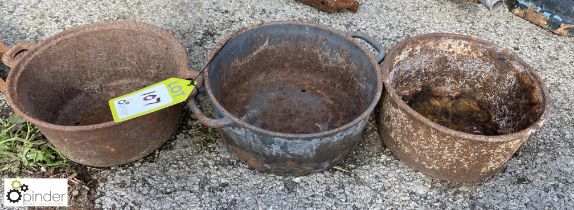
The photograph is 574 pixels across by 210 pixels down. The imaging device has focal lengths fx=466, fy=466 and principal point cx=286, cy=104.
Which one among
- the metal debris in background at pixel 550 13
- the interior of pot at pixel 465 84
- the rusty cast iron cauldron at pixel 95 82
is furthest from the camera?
the metal debris in background at pixel 550 13

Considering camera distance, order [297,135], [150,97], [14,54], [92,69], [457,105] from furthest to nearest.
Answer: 1. [457,105]
2. [92,69]
3. [14,54]
4. [150,97]
5. [297,135]

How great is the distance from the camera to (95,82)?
3.09 metres

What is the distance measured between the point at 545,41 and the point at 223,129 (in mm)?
2839

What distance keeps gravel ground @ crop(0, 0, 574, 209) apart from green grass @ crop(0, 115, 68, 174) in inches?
12.9

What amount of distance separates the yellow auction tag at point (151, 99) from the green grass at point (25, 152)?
0.73m

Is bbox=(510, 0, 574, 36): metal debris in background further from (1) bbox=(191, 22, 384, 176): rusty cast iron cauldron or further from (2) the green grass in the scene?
(2) the green grass

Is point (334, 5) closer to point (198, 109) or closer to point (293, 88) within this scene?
point (293, 88)

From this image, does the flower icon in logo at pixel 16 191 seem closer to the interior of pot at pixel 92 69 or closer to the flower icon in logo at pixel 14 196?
the flower icon in logo at pixel 14 196

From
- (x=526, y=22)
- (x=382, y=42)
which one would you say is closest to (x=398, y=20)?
(x=382, y=42)

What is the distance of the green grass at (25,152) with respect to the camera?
2.70 metres

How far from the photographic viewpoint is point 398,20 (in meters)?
3.88

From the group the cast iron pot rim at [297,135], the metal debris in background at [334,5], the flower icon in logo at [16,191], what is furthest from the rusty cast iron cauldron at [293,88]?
the flower icon in logo at [16,191]

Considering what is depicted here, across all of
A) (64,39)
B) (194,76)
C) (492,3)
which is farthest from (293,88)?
(492,3)

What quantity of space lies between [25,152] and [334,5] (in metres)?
2.46
